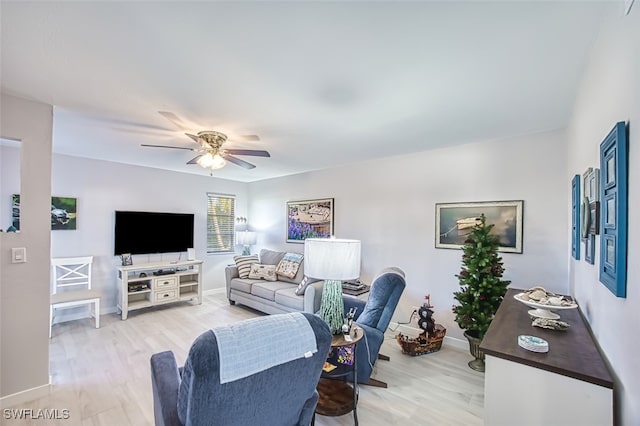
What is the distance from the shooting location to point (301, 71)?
184cm

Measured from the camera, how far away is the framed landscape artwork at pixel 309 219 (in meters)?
4.92

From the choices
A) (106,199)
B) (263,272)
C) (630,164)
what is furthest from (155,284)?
(630,164)

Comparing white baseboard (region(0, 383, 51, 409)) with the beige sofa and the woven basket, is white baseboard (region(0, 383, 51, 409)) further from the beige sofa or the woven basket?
the woven basket

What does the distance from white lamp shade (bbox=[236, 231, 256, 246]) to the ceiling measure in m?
3.15

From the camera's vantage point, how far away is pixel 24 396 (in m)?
2.31

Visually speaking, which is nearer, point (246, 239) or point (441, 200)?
point (441, 200)

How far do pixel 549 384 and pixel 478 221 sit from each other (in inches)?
93.4

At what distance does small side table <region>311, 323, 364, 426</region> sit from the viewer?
203cm

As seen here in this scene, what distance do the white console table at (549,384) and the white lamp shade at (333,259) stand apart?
92cm

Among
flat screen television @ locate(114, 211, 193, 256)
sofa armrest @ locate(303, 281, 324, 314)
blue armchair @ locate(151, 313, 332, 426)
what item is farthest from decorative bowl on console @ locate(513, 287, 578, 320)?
flat screen television @ locate(114, 211, 193, 256)

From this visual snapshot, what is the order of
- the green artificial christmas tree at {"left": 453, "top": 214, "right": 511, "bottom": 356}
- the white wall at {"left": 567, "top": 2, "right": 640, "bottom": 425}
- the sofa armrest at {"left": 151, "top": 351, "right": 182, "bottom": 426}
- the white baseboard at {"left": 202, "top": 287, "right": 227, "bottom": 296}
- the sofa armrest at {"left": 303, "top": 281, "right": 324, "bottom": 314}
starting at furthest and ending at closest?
the white baseboard at {"left": 202, "top": 287, "right": 227, "bottom": 296} < the sofa armrest at {"left": 303, "top": 281, "right": 324, "bottom": 314} < the green artificial christmas tree at {"left": 453, "top": 214, "right": 511, "bottom": 356} < the sofa armrest at {"left": 151, "top": 351, "right": 182, "bottom": 426} < the white wall at {"left": 567, "top": 2, "right": 640, "bottom": 425}

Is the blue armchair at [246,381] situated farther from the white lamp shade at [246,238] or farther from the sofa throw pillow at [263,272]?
the white lamp shade at [246,238]

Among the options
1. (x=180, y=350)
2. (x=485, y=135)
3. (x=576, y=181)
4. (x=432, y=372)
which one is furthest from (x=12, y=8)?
(x=432, y=372)

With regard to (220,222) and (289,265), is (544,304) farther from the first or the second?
(220,222)
